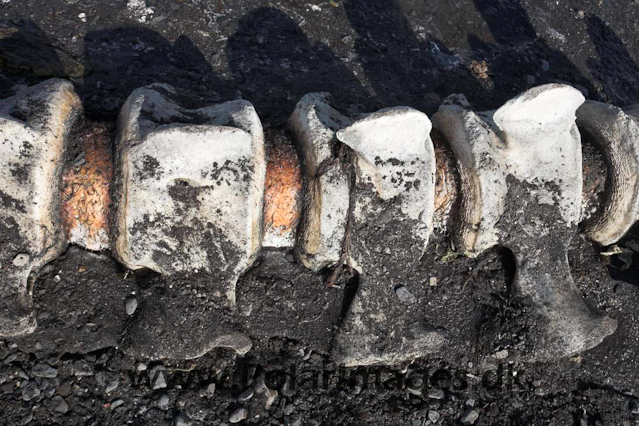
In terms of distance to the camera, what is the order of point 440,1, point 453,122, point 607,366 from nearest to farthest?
point 453,122 < point 607,366 < point 440,1

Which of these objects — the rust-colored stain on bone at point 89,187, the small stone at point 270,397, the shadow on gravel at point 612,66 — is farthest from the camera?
the shadow on gravel at point 612,66

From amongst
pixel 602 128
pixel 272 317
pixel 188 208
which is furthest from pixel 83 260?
pixel 602 128

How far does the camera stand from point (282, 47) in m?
3.50

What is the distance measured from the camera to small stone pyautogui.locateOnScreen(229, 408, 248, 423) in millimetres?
2623

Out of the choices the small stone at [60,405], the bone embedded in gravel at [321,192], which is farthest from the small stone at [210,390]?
the bone embedded in gravel at [321,192]

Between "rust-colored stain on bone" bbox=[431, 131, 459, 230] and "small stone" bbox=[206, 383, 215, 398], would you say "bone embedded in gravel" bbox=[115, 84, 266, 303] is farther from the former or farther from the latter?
"rust-colored stain on bone" bbox=[431, 131, 459, 230]

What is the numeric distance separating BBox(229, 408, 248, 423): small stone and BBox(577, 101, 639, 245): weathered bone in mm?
1859

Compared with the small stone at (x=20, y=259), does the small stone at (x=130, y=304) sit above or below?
below

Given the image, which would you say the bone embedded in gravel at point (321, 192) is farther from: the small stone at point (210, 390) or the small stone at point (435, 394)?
the small stone at point (435, 394)

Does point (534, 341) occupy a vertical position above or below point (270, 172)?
below

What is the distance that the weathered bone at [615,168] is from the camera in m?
2.62

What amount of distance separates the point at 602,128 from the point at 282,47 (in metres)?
1.83

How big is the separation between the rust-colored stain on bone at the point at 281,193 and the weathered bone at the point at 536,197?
74 cm

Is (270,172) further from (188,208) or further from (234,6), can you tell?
(234,6)
